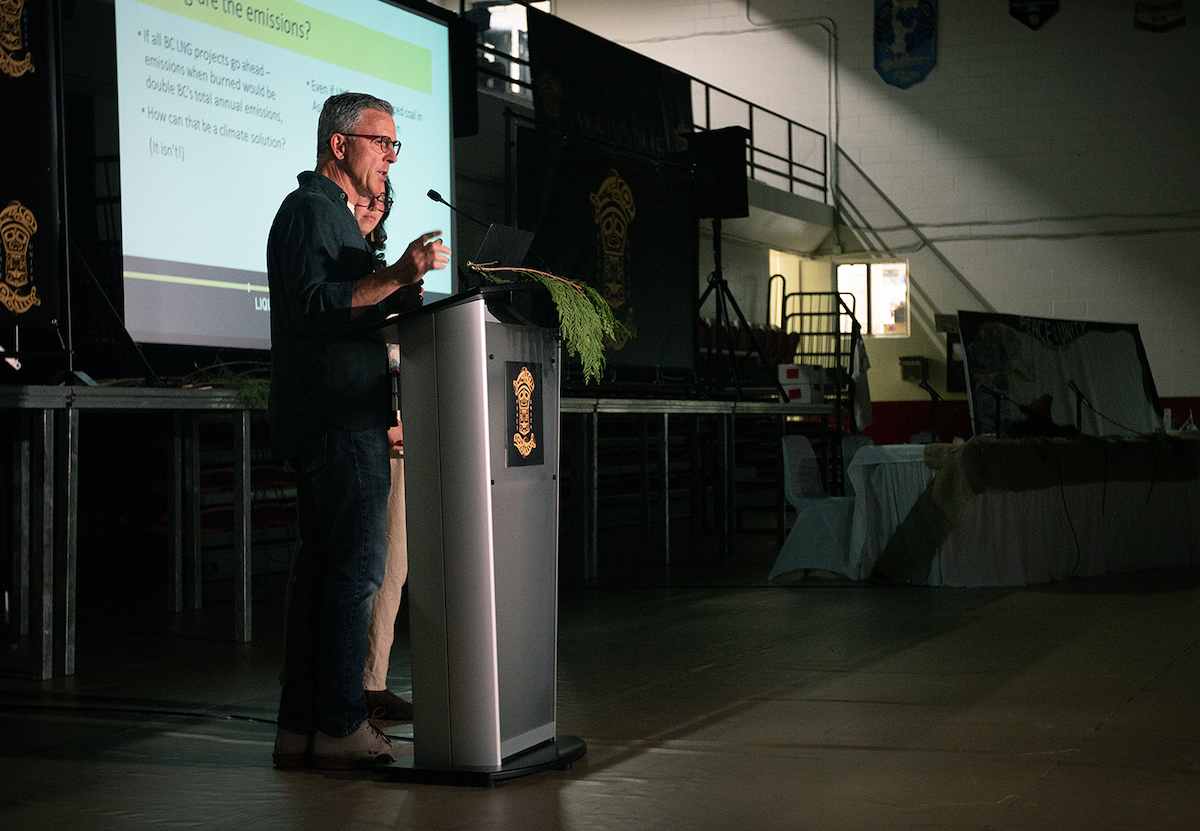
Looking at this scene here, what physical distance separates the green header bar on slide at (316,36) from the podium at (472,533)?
8.01 feet

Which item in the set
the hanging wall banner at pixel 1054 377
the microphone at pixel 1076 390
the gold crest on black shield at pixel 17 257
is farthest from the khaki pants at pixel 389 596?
the microphone at pixel 1076 390

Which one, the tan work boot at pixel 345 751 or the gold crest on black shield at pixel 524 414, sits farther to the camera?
the tan work boot at pixel 345 751

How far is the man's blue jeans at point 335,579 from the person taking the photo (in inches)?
93.7

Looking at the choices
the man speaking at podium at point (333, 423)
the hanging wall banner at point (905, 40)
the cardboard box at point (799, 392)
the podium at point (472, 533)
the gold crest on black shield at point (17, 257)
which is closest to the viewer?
the podium at point (472, 533)

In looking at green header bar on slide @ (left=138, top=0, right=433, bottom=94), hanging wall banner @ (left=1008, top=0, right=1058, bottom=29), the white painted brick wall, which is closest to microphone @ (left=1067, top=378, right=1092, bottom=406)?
green header bar on slide @ (left=138, top=0, right=433, bottom=94)

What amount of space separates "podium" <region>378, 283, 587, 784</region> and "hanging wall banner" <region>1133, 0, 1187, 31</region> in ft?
40.4

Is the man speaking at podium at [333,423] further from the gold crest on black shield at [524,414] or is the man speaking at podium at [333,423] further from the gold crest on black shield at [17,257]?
the gold crest on black shield at [17,257]

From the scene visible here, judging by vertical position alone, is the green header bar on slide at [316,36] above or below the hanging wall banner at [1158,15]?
below

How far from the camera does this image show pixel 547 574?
244 cm

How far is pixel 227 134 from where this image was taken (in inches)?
171

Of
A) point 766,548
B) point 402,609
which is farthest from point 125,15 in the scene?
point 766,548

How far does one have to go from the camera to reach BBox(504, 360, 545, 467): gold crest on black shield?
234 centimetres

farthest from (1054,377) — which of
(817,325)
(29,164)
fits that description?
(817,325)

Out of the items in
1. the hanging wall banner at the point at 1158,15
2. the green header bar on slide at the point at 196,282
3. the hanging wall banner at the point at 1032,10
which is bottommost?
the green header bar on slide at the point at 196,282
